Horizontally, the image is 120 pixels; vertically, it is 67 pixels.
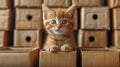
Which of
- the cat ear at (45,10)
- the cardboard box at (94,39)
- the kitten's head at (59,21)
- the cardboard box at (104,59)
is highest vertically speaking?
the cat ear at (45,10)

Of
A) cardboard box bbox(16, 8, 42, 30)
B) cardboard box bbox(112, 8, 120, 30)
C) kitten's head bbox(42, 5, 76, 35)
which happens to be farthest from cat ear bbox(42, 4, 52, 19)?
cardboard box bbox(112, 8, 120, 30)

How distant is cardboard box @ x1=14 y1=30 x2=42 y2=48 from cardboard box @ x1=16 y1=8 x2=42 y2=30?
0.09 ft

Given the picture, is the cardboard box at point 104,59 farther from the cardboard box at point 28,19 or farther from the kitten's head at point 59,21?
the cardboard box at point 28,19

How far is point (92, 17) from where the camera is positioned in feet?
4.30

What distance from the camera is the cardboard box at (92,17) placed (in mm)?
1301

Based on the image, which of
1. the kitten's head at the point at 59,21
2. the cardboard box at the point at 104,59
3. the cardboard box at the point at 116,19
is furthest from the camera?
the cardboard box at the point at 116,19

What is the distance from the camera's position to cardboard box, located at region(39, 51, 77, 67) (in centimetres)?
88

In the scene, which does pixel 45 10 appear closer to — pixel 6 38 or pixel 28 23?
pixel 28 23

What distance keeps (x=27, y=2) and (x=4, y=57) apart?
55 centimetres

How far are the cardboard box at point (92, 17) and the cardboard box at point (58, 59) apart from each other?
0.47 m

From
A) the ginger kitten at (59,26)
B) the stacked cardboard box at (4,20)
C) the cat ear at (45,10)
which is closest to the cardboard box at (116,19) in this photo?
the ginger kitten at (59,26)

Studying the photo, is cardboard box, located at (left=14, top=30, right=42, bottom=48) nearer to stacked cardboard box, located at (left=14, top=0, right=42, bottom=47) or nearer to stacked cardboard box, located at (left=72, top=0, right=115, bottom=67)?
stacked cardboard box, located at (left=14, top=0, right=42, bottom=47)

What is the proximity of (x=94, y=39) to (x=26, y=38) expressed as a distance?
17.8 inches

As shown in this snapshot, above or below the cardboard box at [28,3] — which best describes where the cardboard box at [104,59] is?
below
